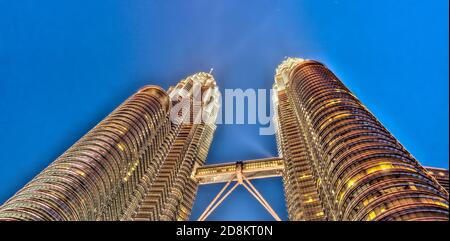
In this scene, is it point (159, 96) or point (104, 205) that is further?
point (159, 96)

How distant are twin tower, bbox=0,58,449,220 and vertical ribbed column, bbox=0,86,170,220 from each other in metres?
0.24

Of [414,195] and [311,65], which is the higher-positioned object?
[311,65]

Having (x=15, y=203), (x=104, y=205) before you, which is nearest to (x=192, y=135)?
(x=104, y=205)

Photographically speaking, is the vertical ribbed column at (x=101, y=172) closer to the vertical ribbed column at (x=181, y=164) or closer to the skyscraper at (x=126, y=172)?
the skyscraper at (x=126, y=172)

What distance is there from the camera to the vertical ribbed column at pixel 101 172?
8462 cm

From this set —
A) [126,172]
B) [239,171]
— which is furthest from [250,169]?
[126,172]

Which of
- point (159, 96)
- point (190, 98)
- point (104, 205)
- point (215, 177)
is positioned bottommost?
point (104, 205)

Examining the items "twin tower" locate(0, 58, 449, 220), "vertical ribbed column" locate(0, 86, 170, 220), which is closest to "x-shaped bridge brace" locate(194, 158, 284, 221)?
"twin tower" locate(0, 58, 449, 220)

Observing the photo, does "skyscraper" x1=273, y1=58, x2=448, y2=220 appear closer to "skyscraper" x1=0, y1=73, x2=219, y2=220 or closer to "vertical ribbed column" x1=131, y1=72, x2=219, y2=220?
"vertical ribbed column" x1=131, y1=72, x2=219, y2=220

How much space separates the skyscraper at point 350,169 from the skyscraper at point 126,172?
4107 cm
